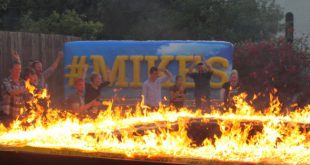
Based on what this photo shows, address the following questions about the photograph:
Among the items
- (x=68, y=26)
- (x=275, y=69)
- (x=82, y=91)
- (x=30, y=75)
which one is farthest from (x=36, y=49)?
(x=68, y=26)

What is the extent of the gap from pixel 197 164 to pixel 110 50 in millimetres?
11072

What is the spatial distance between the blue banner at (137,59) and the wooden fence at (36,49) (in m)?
0.40

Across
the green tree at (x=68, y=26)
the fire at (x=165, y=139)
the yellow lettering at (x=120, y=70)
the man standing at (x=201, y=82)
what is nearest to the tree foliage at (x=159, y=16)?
the green tree at (x=68, y=26)

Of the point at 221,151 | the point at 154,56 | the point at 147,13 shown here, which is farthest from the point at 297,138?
the point at 147,13

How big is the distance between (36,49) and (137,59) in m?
2.44

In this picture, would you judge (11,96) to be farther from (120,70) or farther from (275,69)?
(275,69)

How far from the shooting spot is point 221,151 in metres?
4.84

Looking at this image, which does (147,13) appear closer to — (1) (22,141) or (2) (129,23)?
(2) (129,23)

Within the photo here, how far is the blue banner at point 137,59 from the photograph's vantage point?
1443 cm

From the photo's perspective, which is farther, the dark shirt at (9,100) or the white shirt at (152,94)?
the white shirt at (152,94)

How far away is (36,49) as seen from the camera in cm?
1466

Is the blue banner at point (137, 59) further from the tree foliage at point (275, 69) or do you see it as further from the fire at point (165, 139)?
the fire at point (165, 139)

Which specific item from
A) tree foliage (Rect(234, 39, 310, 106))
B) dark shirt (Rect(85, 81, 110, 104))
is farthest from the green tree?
dark shirt (Rect(85, 81, 110, 104))

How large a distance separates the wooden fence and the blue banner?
15.7 inches
